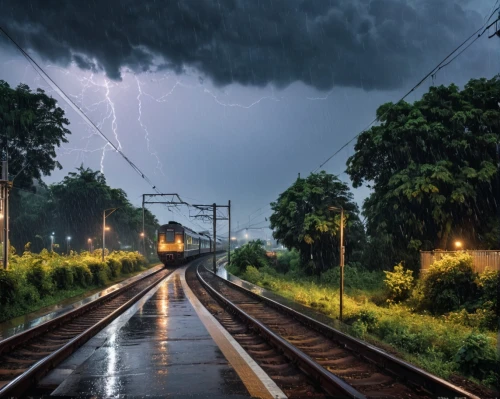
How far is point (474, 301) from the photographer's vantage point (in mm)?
16438

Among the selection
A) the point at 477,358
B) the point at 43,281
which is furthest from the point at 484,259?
the point at 43,281

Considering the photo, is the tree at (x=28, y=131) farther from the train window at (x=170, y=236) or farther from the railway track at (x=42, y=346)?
the railway track at (x=42, y=346)

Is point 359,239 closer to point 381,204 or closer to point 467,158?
point 381,204

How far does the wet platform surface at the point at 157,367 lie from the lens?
608 centimetres

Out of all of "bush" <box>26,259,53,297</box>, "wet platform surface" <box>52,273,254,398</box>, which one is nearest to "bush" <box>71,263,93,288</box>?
"bush" <box>26,259,53,297</box>

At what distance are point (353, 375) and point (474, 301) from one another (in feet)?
37.9

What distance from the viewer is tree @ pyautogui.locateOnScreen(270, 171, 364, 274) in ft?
108

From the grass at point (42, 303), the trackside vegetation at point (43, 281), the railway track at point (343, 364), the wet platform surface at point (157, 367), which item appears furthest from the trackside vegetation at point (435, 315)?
the trackside vegetation at point (43, 281)

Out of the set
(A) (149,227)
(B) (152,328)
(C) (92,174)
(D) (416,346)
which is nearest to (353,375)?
(D) (416,346)

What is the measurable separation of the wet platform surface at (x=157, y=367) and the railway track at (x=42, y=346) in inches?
18.5

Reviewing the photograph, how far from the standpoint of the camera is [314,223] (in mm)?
32062

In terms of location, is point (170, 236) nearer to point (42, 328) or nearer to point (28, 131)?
point (28, 131)

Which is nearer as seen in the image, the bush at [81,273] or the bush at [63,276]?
the bush at [63,276]

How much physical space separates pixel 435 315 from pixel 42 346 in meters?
14.3
